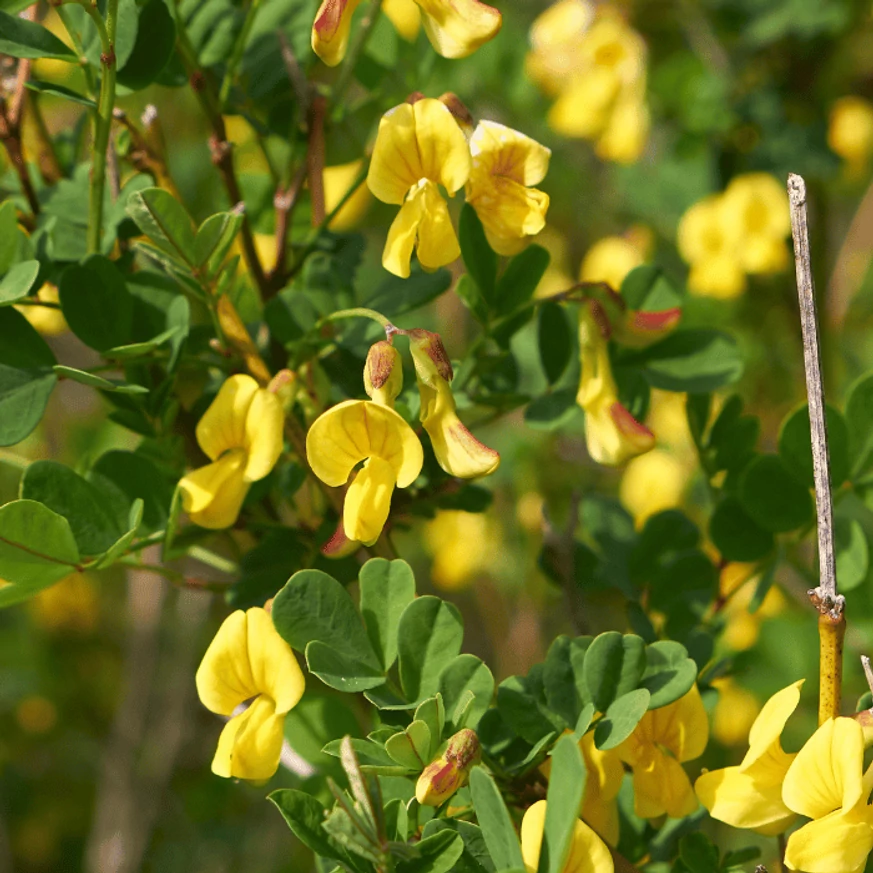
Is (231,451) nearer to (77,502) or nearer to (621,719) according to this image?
(77,502)

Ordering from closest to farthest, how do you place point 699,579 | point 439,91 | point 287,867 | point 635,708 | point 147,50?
point 635,708
point 147,50
point 699,579
point 439,91
point 287,867

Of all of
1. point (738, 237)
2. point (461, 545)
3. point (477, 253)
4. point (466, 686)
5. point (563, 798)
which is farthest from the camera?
point (461, 545)

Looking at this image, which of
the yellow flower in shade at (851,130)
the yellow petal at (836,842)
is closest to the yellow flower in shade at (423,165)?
the yellow petal at (836,842)

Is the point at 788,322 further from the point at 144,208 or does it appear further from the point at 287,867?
the point at 144,208

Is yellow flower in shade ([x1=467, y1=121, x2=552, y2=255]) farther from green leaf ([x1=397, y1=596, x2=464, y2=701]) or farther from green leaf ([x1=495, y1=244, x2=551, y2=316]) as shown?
green leaf ([x1=397, y1=596, x2=464, y2=701])

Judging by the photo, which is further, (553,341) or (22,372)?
(553,341)

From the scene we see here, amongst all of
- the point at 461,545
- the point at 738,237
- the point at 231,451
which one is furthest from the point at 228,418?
the point at 461,545

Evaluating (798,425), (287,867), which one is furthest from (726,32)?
(287,867)
